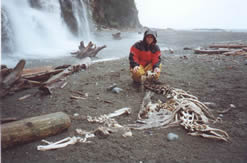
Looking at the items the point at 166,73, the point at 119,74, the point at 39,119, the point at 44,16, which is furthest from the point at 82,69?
the point at 44,16

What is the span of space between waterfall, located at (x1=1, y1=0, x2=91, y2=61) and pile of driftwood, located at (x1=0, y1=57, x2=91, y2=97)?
6.05 metres

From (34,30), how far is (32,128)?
15.1 meters

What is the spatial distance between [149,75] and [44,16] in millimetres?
16563

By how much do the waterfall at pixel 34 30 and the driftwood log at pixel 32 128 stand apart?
925 centimetres

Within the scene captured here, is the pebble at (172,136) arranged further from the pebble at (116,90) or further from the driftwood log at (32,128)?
the pebble at (116,90)

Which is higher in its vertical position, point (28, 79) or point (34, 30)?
point (34, 30)

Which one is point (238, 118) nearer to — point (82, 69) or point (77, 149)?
point (77, 149)

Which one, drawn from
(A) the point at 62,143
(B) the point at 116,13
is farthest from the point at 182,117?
(B) the point at 116,13

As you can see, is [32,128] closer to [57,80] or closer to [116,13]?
[57,80]

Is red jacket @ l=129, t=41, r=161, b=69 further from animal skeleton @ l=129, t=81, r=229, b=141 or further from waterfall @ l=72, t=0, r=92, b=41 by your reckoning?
waterfall @ l=72, t=0, r=92, b=41

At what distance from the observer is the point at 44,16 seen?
17.4 meters

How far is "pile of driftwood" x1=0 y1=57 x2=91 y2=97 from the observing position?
414cm

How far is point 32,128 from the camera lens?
2.37 m

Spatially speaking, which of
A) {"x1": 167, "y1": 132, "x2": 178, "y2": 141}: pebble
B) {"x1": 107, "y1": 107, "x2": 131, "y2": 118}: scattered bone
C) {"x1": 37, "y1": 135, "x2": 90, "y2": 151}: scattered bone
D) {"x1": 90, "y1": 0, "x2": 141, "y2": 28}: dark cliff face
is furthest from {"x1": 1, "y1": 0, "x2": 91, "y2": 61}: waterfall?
{"x1": 90, "y1": 0, "x2": 141, "y2": 28}: dark cliff face
